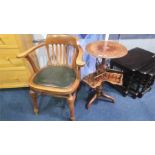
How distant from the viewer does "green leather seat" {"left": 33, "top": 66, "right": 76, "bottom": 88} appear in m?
1.42

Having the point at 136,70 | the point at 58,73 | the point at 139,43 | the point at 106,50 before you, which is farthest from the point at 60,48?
the point at 139,43

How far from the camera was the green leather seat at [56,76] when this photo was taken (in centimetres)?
142

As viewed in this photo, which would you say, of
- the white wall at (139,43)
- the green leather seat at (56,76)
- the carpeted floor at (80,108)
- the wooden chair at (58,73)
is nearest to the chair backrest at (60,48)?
the wooden chair at (58,73)

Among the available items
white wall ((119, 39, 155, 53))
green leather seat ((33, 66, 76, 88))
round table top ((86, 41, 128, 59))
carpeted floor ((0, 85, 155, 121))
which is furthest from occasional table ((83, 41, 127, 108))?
white wall ((119, 39, 155, 53))

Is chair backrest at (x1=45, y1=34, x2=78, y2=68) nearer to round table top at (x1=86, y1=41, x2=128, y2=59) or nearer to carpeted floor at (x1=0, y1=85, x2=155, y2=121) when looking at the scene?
round table top at (x1=86, y1=41, x2=128, y2=59)

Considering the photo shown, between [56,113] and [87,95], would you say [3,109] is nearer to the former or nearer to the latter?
[56,113]

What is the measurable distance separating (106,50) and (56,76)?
0.50 metres

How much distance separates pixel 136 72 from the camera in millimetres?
1707

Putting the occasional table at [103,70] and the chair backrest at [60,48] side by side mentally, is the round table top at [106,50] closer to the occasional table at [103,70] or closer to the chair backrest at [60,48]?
the occasional table at [103,70]

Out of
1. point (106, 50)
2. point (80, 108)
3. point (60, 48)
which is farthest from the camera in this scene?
point (80, 108)

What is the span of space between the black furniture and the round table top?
274 mm

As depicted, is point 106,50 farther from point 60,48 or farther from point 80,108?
point 80,108

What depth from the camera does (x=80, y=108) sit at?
1.79m
